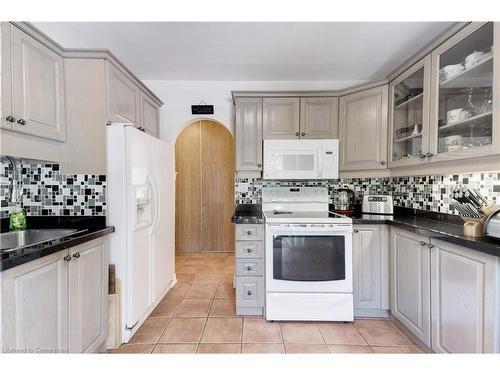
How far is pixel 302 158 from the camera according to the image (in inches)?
95.3

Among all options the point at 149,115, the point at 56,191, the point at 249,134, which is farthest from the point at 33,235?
the point at 249,134

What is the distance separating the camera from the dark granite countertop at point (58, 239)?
987 mm

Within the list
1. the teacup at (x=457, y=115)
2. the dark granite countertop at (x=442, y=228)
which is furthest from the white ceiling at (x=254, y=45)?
the dark granite countertop at (x=442, y=228)

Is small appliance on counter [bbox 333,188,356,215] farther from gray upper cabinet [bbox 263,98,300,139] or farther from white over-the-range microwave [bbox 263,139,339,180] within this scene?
gray upper cabinet [bbox 263,98,300,139]

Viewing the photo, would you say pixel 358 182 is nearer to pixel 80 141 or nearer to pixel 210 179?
pixel 210 179

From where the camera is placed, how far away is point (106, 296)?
5.33 feet

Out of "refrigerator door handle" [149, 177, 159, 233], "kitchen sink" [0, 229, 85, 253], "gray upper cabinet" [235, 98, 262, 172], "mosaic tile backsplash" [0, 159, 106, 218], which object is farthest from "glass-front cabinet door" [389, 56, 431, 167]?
"kitchen sink" [0, 229, 85, 253]

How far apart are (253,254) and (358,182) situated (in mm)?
1515

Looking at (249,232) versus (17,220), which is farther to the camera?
(249,232)

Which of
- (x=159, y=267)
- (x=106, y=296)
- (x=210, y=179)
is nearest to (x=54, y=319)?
(x=106, y=296)

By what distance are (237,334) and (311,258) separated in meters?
0.83

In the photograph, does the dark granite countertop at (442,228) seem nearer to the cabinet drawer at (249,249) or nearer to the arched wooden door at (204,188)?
the cabinet drawer at (249,249)

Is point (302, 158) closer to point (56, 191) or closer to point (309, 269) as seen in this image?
point (309, 269)

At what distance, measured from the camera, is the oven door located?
2012mm
